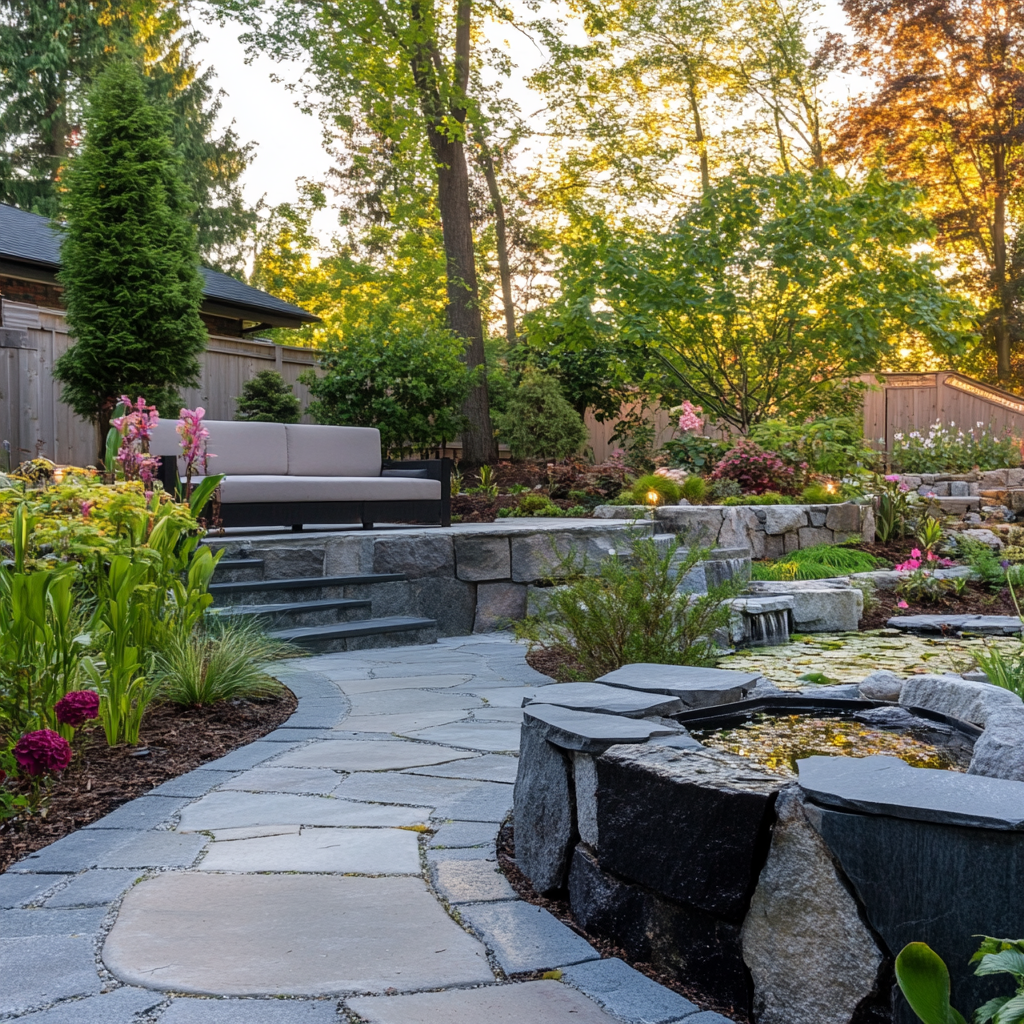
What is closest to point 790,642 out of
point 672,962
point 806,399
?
point 672,962

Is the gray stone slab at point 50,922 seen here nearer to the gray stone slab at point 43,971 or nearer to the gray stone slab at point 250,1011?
the gray stone slab at point 43,971

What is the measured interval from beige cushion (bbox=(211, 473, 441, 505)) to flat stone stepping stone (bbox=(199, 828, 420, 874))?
4.17 meters

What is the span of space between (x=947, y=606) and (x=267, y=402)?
7270mm

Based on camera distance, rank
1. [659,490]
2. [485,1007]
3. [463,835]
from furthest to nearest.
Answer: [659,490] → [463,835] → [485,1007]

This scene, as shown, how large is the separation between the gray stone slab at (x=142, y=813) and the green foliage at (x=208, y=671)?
81 cm

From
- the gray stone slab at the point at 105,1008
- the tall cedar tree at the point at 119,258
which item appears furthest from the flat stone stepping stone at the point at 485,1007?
the tall cedar tree at the point at 119,258

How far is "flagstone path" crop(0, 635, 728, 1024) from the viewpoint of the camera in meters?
1.60

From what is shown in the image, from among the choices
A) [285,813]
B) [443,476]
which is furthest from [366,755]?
[443,476]

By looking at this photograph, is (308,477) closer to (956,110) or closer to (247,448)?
(247,448)

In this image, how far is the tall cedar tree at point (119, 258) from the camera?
351 inches

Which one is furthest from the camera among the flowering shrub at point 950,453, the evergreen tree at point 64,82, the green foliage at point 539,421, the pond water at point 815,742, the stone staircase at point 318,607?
the evergreen tree at point 64,82

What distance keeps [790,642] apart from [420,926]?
180 inches

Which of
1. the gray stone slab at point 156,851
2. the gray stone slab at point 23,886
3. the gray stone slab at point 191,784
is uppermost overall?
the gray stone slab at point 23,886

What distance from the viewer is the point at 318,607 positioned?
561 centimetres
